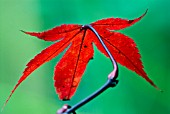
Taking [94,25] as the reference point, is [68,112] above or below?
below

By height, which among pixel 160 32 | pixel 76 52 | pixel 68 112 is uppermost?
pixel 160 32

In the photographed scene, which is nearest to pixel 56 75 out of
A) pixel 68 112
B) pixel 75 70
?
pixel 75 70

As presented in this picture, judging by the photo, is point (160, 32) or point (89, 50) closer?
point (89, 50)

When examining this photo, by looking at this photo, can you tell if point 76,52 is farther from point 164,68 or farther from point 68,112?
point 164,68

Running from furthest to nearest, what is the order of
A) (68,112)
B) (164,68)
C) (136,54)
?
(164,68) < (136,54) < (68,112)

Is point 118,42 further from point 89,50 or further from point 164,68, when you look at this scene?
point 164,68

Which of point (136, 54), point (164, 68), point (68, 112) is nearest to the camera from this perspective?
point (68, 112)

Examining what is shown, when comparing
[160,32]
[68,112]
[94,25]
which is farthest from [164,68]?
[68,112]
